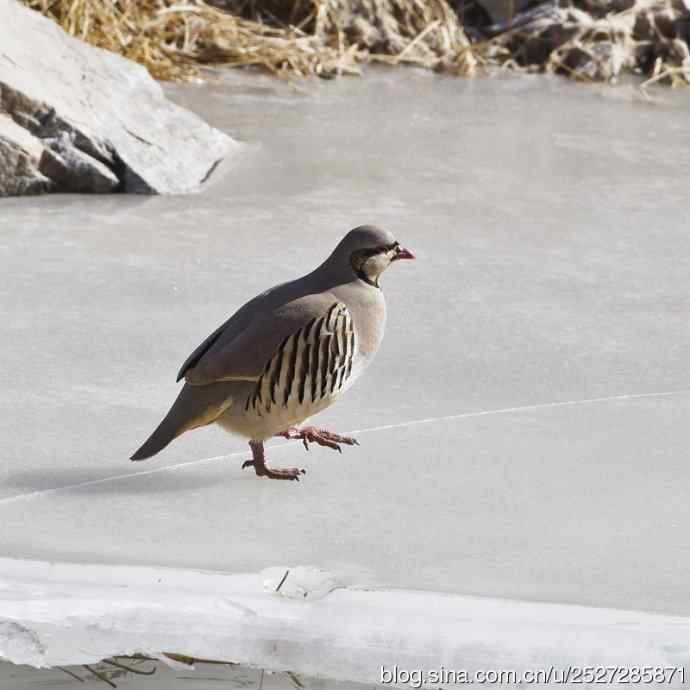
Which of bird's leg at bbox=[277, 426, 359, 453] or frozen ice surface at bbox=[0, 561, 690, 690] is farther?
bird's leg at bbox=[277, 426, 359, 453]

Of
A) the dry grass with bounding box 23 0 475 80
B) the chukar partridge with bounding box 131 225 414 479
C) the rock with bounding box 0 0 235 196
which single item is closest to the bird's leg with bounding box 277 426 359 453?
the chukar partridge with bounding box 131 225 414 479

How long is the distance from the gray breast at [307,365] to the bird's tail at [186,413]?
0.23 feet

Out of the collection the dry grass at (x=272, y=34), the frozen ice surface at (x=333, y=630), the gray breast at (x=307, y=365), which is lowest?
the dry grass at (x=272, y=34)

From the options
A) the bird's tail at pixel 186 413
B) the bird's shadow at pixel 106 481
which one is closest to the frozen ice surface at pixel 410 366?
the bird's shadow at pixel 106 481

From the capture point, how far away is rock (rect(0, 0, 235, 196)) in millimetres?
6199

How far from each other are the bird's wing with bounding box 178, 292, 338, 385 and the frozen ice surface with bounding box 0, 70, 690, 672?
0.94 ft

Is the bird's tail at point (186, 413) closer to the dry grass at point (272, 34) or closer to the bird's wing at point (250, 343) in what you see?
the bird's wing at point (250, 343)

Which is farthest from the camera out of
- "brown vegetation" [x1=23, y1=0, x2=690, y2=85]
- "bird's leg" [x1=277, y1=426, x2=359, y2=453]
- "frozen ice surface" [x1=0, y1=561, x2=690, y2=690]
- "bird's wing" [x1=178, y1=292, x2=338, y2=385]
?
"brown vegetation" [x1=23, y1=0, x2=690, y2=85]

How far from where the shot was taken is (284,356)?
3.43 meters

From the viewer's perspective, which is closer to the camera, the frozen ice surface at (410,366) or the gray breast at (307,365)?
the frozen ice surface at (410,366)

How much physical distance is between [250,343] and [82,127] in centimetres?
→ 310

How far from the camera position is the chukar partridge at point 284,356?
3410 mm

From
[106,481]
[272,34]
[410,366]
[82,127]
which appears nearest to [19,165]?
[82,127]

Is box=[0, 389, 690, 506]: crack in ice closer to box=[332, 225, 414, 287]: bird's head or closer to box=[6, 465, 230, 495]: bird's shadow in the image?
box=[6, 465, 230, 495]: bird's shadow
